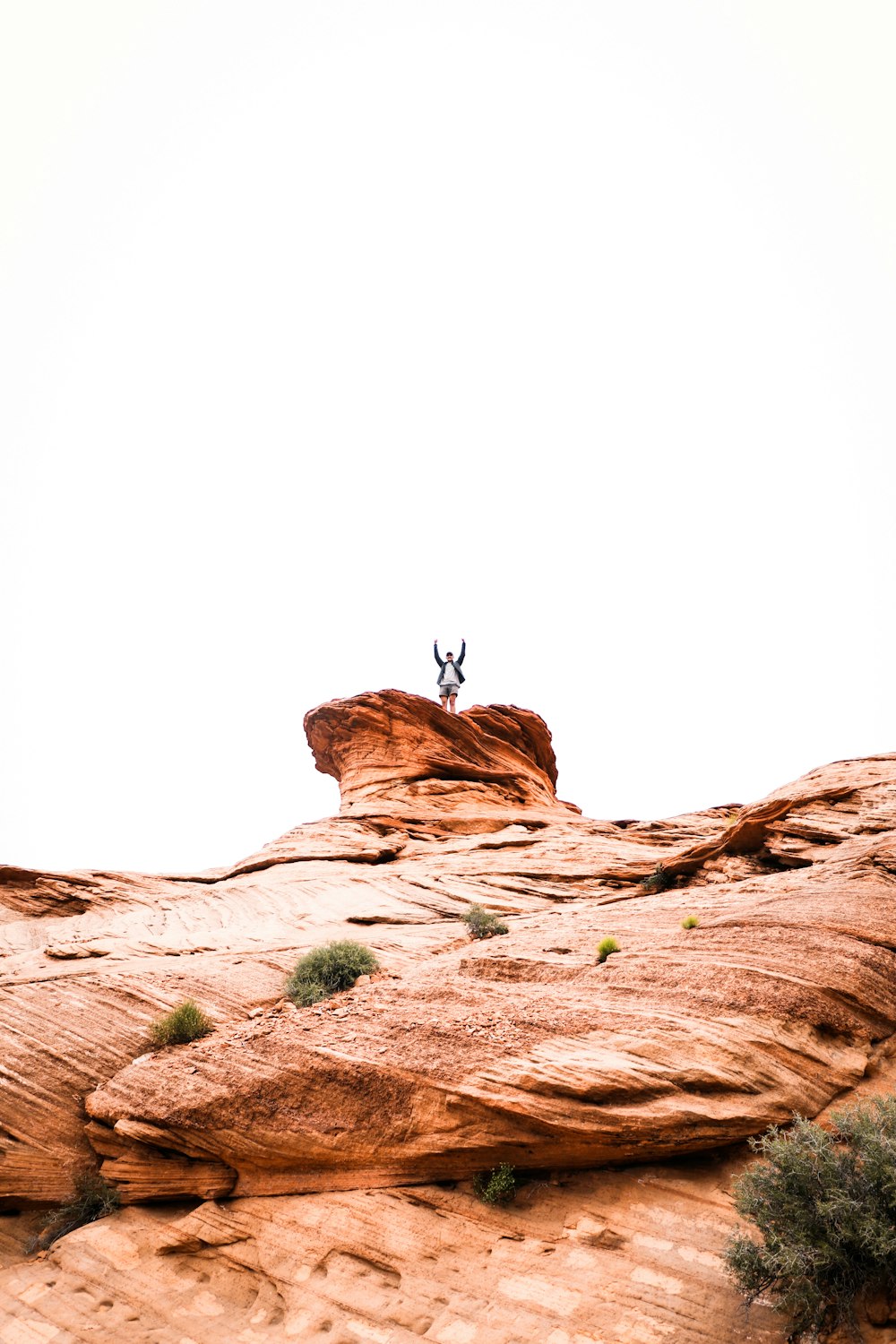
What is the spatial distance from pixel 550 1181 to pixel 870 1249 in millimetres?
4025

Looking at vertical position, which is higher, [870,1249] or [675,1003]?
[675,1003]

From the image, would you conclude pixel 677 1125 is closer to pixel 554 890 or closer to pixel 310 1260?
pixel 310 1260

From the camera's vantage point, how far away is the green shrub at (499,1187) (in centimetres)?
1014

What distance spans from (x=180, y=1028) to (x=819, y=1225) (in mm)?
9856

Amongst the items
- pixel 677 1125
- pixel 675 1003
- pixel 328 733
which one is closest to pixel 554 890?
pixel 675 1003

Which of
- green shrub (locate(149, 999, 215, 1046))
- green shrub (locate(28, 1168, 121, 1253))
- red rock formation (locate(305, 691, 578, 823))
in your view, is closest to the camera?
green shrub (locate(28, 1168, 121, 1253))

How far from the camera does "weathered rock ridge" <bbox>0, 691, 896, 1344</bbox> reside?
32.0 feet

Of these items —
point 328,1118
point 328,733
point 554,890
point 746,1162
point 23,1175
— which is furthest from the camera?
point 328,733

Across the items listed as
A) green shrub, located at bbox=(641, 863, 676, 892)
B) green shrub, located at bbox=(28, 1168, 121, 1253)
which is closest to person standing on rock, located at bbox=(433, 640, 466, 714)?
green shrub, located at bbox=(641, 863, 676, 892)

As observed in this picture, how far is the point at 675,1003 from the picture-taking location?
1132 cm

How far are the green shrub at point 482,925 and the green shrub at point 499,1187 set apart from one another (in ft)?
24.2

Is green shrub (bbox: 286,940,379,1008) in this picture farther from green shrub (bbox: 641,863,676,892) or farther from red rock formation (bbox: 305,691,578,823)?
red rock formation (bbox: 305,691,578,823)

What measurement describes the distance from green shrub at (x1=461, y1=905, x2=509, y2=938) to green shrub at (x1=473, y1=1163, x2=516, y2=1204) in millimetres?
7372

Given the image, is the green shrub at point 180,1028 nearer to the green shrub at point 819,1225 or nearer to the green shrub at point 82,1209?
the green shrub at point 82,1209
